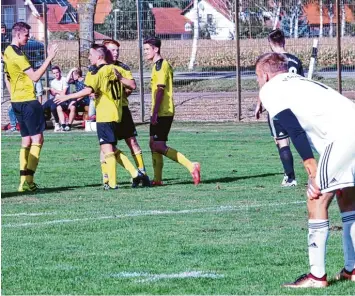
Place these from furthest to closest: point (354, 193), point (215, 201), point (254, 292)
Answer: point (215, 201), point (354, 193), point (254, 292)

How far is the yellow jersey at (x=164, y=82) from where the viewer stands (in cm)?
1491

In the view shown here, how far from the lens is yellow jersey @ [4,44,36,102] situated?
1445 cm

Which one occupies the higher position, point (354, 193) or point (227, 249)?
point (354, 193)

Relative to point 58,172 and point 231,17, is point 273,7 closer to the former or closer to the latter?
point 231,17

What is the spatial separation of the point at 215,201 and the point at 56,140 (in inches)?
427

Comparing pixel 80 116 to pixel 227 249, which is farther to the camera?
pixel 80 116

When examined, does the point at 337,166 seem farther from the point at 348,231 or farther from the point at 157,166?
the point at 157,166

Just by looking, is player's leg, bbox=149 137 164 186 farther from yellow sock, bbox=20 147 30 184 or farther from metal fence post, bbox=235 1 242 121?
metal fence post, bbox=235 1 242 121

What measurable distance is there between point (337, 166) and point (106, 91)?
7.25 meters

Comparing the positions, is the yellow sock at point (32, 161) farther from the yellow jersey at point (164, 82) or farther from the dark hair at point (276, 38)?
the dark hair at point (276, 38)

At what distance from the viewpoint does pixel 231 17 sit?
30297mm

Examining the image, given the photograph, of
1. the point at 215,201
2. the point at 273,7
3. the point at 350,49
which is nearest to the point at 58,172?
the point at 215,201

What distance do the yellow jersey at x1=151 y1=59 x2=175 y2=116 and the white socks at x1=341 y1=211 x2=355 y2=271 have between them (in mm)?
7269

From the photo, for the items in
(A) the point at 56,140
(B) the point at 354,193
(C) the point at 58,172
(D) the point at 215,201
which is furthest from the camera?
(A) the point at 56,140
